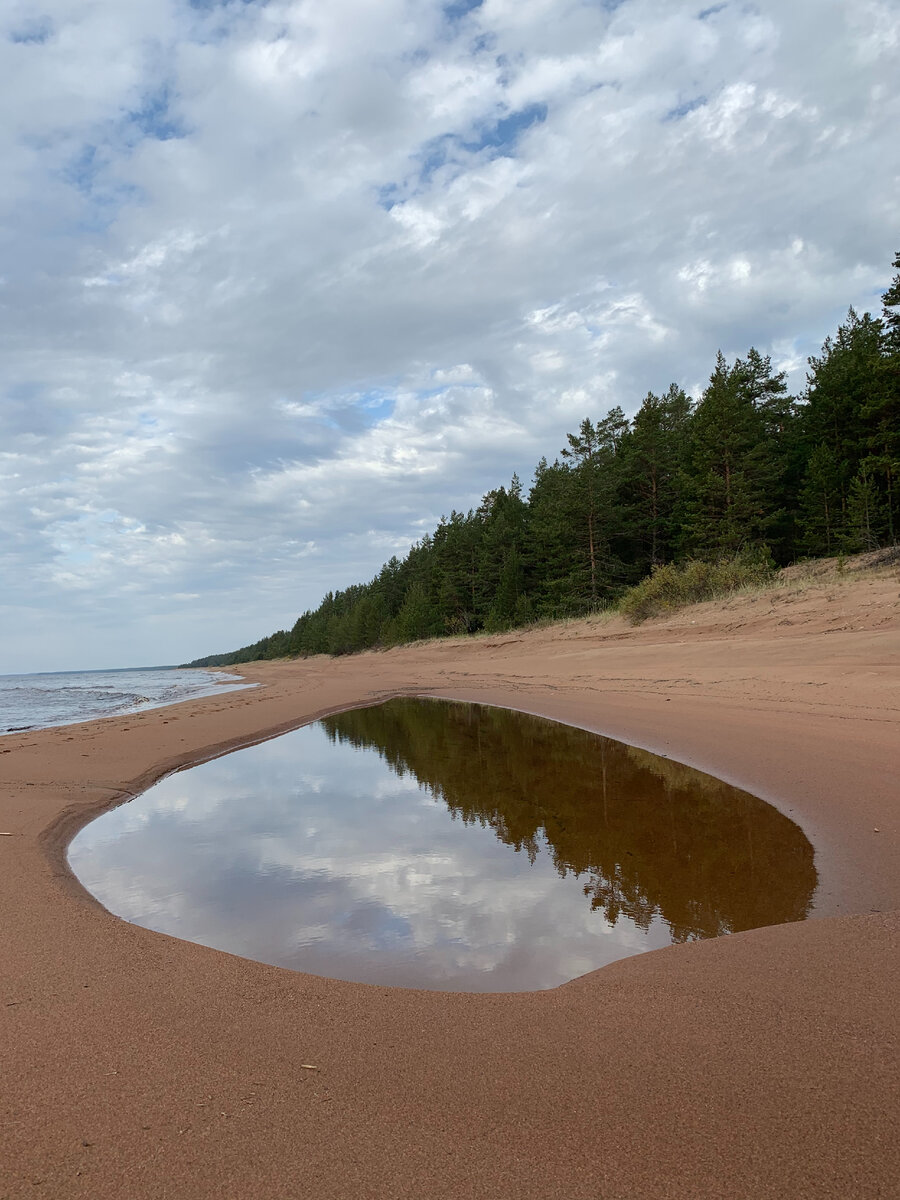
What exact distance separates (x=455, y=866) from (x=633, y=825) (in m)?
1.91

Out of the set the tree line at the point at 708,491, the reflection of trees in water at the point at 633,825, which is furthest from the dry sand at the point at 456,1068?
the tree line at the point at 708,491

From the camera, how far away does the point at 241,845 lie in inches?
256

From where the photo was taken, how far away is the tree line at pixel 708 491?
3097cm

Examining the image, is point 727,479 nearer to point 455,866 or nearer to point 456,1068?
point 455,866

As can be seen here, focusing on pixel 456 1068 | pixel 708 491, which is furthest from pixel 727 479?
pixel 456 1068

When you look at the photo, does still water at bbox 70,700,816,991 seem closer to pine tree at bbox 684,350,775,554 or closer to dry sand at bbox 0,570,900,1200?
dry sand at bbox 0,570,900,1200

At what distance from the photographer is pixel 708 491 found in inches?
1373

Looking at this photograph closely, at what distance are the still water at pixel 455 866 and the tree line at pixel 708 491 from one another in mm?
24727

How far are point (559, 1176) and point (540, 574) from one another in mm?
49900

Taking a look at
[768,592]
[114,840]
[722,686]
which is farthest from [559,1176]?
[768,592]

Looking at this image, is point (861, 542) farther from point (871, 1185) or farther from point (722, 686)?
point (871, 1185)

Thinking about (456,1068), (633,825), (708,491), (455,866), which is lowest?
(633,825)

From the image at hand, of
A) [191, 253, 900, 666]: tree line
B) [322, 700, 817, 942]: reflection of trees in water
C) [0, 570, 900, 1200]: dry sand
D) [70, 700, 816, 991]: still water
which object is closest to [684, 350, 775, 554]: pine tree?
[191, 253, 900, 666]: tree line

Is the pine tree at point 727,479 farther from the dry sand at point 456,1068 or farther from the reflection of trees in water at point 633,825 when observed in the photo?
the dry sand at point 456,1068
